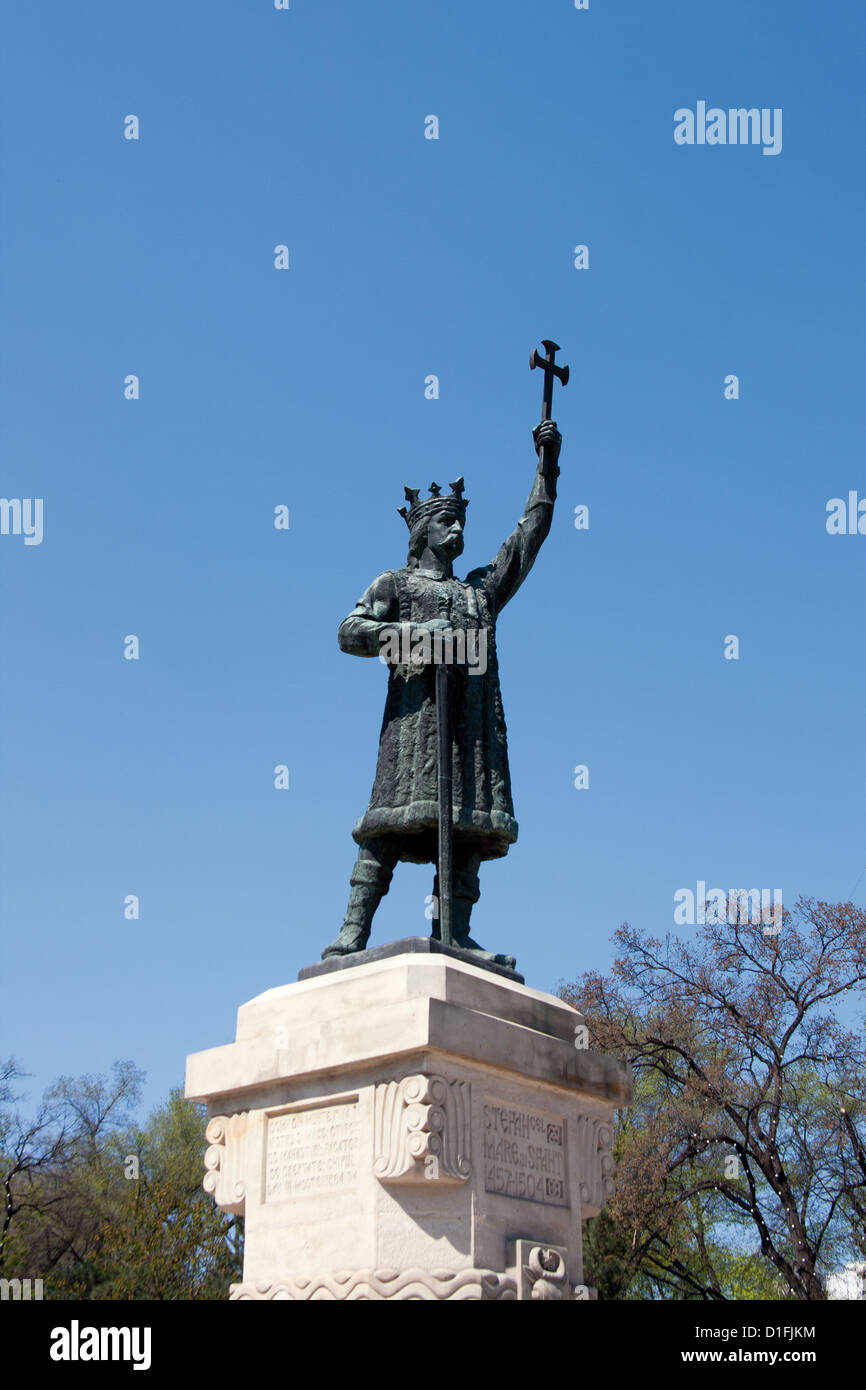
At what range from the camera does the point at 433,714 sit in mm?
8484

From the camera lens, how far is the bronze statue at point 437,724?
8.20m

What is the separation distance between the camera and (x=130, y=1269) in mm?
25906

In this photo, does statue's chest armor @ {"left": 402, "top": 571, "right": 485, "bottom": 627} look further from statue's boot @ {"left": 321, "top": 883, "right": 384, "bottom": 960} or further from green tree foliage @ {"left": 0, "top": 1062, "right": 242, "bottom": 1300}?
green tree foliage @ {"left": 0, "top": 1062, "right": 242, "bottom": 1300}

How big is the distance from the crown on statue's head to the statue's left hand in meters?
0.57

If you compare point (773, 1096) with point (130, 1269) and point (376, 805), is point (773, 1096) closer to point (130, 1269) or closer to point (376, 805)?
point (130, 1269)

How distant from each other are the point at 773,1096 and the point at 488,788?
699 inches

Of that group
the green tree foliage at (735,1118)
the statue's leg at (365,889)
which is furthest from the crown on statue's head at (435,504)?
the green tree foliage at (735,1118)

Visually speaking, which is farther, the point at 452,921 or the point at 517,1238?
the point at 452,921

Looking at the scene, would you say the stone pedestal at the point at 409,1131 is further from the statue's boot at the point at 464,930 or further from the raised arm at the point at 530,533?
the raised arm at the point at 530,533

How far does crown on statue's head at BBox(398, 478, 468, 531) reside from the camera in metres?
9.02

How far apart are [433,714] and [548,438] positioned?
2000mm

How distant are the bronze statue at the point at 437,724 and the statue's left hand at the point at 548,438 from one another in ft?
1.46

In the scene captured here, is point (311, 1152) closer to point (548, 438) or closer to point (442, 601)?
point (442, 601)
